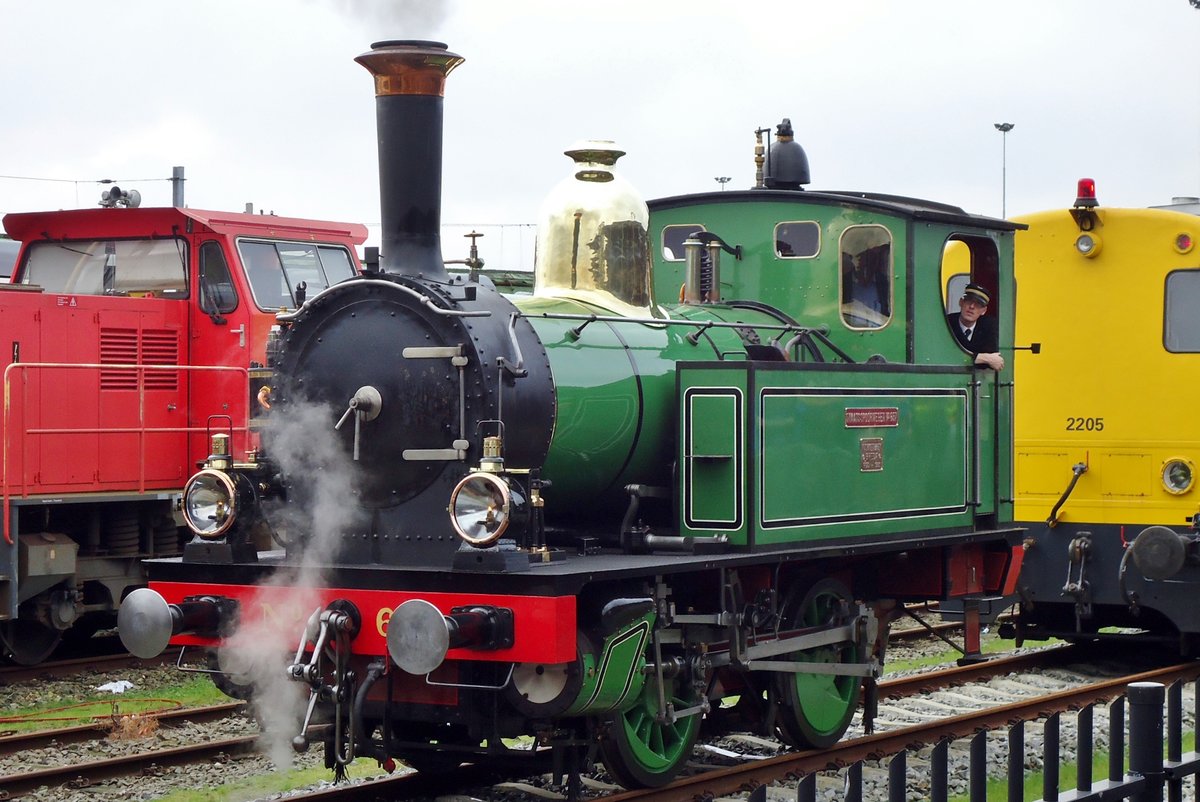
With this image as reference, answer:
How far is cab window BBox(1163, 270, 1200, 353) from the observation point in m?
11.2

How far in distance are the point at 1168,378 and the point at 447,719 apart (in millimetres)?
6767

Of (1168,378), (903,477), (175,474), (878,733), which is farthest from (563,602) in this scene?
(175,474)

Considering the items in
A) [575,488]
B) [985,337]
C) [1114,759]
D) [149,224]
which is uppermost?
[149,224]

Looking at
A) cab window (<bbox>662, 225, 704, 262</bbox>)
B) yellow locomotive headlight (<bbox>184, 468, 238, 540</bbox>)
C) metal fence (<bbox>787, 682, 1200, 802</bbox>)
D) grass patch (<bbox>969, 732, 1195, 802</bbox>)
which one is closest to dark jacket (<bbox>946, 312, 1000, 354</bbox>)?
cab window (<bbox>662, 225, 704, 262</bbox>)

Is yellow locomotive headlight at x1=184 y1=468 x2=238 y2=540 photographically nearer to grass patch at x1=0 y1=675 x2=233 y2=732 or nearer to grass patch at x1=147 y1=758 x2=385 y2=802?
grass patch at x1=147 y1=758 x2=385 y2=802

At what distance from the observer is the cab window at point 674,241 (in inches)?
374

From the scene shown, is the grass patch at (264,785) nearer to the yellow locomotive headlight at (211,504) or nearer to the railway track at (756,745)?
the railway track at (756,745)

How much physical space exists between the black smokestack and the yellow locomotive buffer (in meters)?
6.01

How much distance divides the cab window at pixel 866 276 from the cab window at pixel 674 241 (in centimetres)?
105

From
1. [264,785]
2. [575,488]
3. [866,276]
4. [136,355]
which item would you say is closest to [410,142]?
[575,488]

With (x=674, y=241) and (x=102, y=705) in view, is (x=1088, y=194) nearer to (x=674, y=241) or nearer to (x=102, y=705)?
(x=674, y=241)

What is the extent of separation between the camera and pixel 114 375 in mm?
12547

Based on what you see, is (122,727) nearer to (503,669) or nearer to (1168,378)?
(503,669)

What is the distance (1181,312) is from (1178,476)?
1161mm
